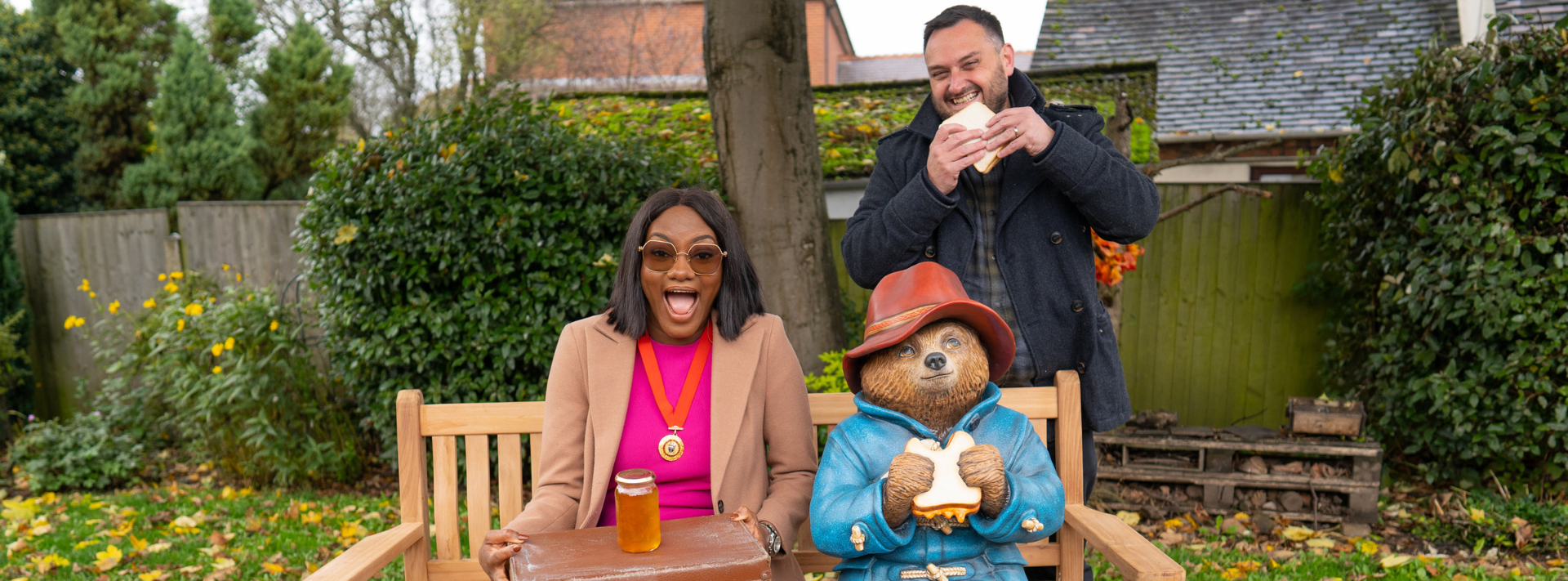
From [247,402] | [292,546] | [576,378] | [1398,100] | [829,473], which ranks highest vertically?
[1398,100]

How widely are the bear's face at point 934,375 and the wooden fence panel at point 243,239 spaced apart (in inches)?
216

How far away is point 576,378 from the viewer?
Answer: 2.16m

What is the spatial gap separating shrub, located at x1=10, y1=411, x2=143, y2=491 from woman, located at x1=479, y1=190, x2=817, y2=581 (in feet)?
16.0

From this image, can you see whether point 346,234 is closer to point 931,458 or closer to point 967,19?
point 967,19

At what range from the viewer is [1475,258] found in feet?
13.1

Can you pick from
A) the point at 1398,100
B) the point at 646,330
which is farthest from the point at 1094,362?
the point at 1398,100

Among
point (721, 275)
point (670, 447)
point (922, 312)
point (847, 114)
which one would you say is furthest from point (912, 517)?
point (847, 114)

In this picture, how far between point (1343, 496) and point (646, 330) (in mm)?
3774

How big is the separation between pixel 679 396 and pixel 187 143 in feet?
42.0

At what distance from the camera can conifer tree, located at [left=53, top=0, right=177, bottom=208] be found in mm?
11367

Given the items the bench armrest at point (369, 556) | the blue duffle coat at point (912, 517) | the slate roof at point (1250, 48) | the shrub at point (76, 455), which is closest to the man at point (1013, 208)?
the blue duffle coat at point (912, 517)

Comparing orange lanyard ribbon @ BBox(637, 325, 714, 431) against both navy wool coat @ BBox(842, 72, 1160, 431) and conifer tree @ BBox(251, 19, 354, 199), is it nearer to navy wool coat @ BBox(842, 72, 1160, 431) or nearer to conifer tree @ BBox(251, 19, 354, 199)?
navy wool coat @ BBox(842, 72, 1160, 431)

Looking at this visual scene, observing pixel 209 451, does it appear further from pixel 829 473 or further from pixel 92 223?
pixel 829 473

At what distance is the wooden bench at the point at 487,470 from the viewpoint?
87.9 inches
